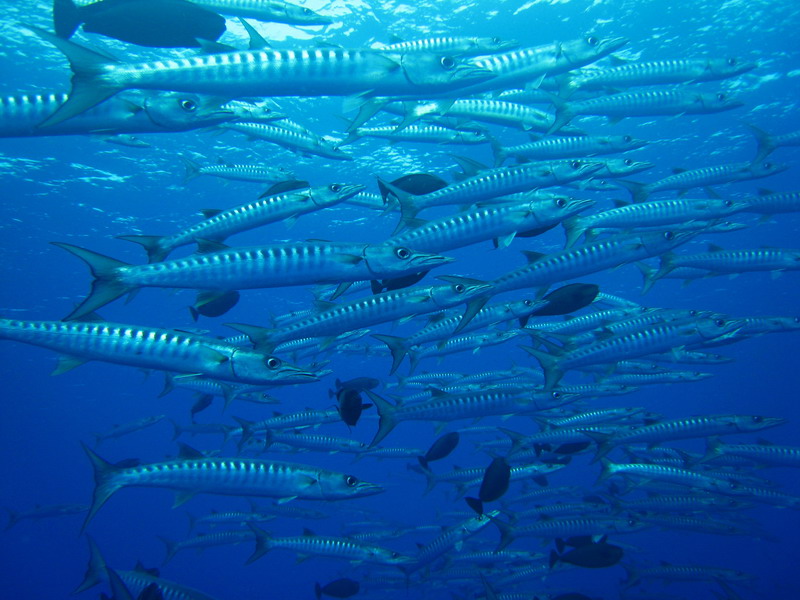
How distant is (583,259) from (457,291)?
72.2 inches

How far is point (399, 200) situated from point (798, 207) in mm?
8178

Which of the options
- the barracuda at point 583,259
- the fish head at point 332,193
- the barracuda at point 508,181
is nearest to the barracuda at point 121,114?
the fish head at point 332,193

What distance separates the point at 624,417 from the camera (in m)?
10.5

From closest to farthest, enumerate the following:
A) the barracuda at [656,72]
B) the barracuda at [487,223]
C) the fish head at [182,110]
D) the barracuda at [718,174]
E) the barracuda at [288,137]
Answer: the fish head at [182,110], the barracuda at [487,223], the barracuda at [656,72], the barracuda at [718,174], the barracuda at [288,137]

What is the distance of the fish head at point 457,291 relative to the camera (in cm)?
561

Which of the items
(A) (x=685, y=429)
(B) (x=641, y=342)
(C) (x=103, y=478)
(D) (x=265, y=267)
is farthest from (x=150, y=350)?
(A) (x=685, y=429)

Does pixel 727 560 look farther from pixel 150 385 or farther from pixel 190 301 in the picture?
pixel 150 385

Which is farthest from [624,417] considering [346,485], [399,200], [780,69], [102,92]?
[780,69]

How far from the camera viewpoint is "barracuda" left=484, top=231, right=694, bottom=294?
6316 mm

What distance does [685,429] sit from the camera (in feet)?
31.0

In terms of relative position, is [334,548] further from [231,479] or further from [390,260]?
[390,260]

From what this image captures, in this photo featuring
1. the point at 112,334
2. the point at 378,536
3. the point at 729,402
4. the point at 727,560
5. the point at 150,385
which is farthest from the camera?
the point at 729,402

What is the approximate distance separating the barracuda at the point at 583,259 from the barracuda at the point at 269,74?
2395 millimetres

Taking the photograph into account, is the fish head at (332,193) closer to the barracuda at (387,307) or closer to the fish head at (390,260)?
the barracuda at (387,307)
